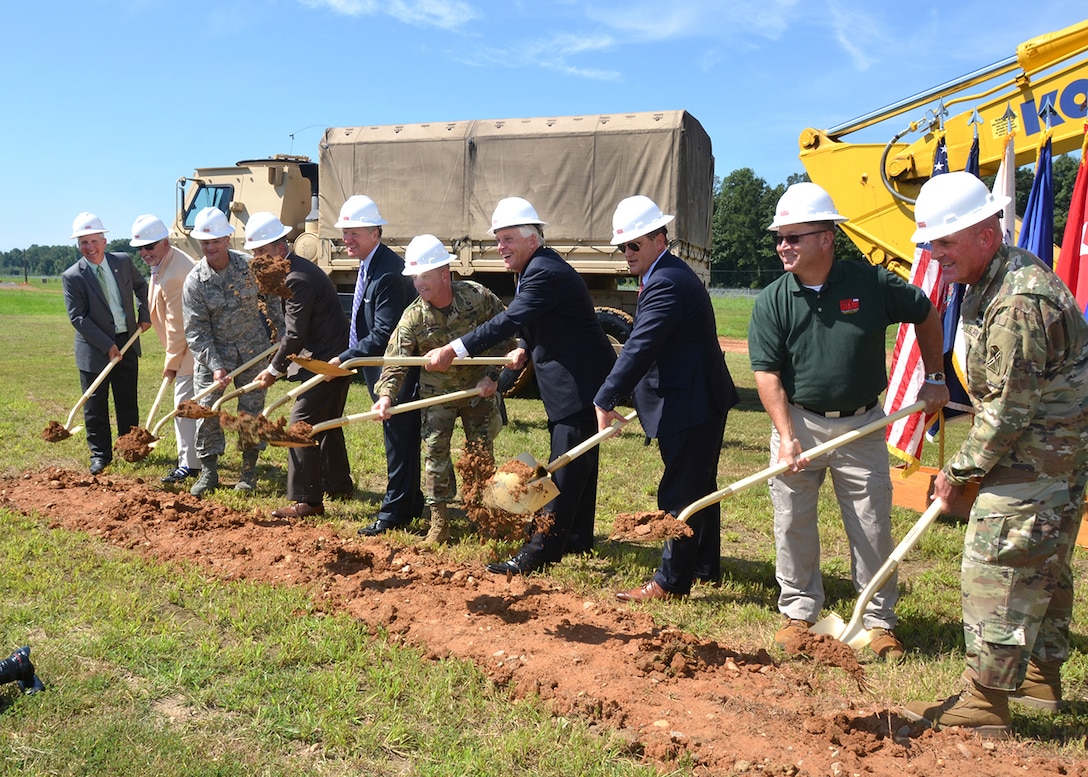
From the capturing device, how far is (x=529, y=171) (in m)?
12.6

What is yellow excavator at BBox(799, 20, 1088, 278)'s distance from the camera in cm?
796

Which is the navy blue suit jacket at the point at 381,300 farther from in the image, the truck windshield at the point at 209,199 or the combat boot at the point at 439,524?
the truck windshield at the point at 209,199

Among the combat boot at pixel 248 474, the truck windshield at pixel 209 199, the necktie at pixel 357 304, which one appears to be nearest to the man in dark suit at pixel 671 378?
the necktie at pixel 357 304

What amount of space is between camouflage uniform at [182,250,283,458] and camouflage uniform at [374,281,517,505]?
1.86 meters

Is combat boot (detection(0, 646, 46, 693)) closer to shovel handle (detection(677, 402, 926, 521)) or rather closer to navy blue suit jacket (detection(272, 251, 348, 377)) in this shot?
shovel handle (detection(677, 402, 926, 521))

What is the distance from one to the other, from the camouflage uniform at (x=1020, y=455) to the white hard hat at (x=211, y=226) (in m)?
5.74

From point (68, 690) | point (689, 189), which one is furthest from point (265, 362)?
point (689, 189)

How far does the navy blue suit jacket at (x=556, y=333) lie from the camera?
5449 mm

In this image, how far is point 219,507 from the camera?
23.1 feet

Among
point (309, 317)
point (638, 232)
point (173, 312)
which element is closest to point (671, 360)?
point (638, 232)

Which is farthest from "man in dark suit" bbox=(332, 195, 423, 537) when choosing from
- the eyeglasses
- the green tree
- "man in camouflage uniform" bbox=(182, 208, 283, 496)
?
the green tree

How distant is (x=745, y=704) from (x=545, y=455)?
5697 mm

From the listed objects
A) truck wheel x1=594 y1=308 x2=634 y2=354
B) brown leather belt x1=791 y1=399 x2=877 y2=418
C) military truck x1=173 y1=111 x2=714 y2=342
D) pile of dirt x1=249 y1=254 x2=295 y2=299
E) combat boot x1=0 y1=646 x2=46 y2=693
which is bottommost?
combat boot x1=0 y1=646 x2=46 y2=693

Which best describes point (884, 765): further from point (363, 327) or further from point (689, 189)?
point (689, 189)
